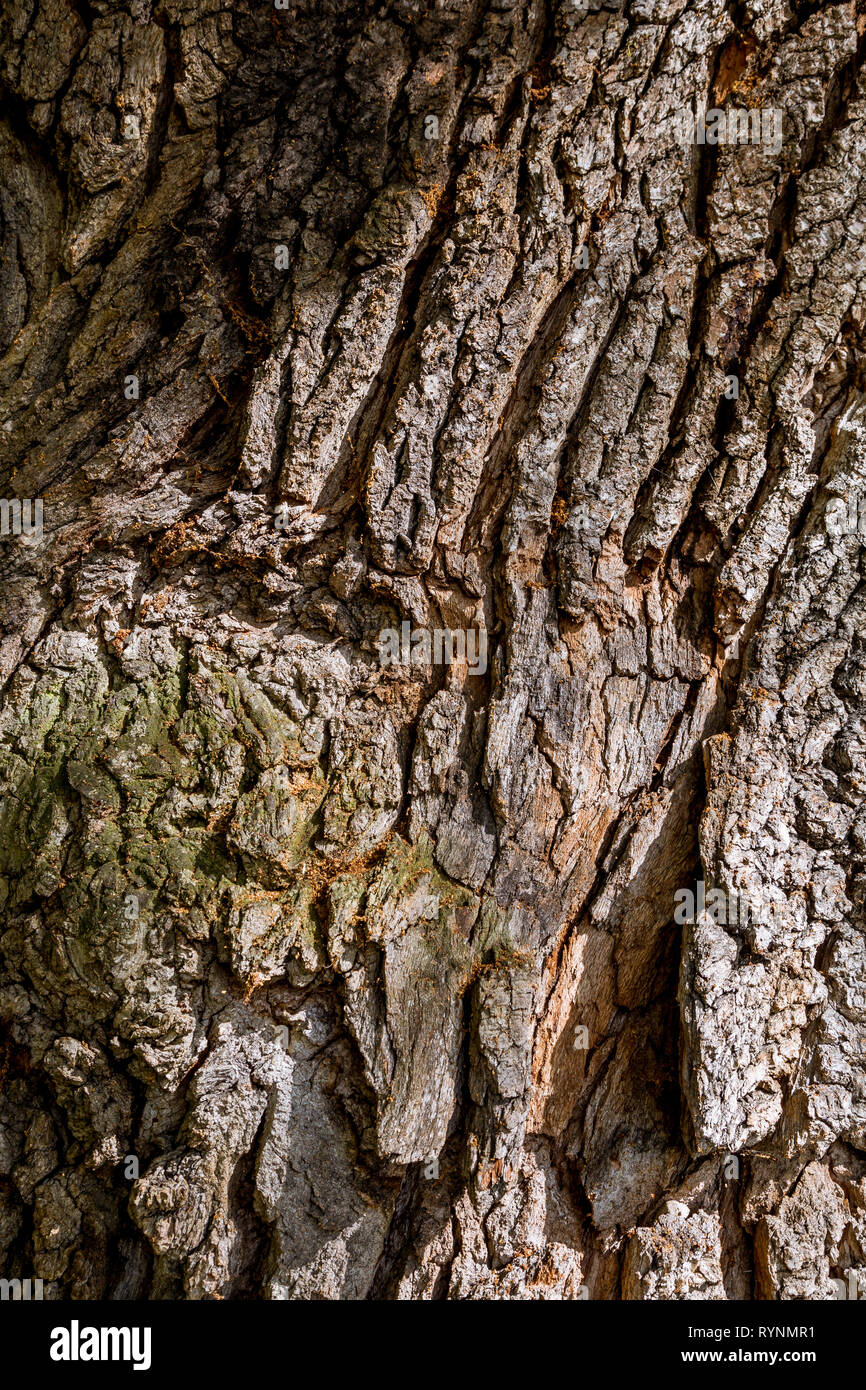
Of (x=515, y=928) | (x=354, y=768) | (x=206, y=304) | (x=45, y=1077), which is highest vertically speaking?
(x=206, y=304)

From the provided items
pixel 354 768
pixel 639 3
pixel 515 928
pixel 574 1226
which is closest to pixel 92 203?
pixel 639 3

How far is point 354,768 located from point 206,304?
131cm

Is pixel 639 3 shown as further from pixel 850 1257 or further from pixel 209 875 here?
pixel 850 1257

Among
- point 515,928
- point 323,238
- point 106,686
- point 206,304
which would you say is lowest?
point 515,928

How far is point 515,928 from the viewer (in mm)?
2277

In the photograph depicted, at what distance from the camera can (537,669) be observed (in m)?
2.29

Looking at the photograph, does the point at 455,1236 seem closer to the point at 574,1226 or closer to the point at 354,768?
the point at 574,1226

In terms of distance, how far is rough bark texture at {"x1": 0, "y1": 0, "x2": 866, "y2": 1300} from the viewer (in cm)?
221

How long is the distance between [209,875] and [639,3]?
247cm

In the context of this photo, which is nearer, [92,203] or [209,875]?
[209,875]

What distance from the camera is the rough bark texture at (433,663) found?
2205 mm

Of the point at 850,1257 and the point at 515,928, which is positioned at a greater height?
the point at 515,928

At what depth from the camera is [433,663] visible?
2.32 m

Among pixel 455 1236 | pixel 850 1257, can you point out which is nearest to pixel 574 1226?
pixel 455 1236
